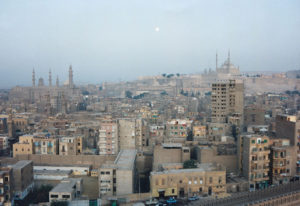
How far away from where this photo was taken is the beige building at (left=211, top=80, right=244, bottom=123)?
17828 millimetres

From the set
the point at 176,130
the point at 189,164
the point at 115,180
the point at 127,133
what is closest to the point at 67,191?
the point at 115,180

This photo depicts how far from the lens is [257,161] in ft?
34.9

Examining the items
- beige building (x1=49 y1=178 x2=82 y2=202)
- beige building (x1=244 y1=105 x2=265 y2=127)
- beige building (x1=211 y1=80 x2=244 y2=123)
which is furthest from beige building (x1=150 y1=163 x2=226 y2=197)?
beige building (x1=244 y1=105 x2=265 y2=127)

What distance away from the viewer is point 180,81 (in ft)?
188

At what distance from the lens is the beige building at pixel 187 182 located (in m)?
9.59

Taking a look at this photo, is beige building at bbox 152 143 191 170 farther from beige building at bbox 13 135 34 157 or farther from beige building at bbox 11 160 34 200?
beige building at bbox 13 135 34 157

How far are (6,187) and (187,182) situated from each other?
17.3 feet

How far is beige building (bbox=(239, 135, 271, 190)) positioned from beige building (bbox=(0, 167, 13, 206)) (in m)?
7.37

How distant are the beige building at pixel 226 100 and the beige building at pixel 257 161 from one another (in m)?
6.97

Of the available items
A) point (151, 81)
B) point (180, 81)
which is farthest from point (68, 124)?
point (151, 81)

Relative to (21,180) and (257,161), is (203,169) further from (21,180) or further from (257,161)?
(21,180)

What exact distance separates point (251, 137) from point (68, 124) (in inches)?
460

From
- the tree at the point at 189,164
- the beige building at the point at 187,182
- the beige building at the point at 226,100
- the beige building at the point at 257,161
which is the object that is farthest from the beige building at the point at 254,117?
the beige building at the point at 187,182

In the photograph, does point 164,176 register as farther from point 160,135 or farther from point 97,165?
point 160,135
